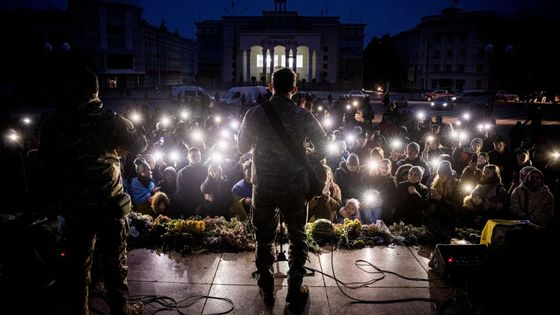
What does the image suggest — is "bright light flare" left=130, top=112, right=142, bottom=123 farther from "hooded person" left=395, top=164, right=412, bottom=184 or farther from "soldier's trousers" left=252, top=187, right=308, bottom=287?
"soldier's trousers" left=252, top=187, right=308, bottom=287

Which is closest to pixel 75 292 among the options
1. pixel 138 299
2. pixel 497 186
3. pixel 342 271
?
pixel 138 299

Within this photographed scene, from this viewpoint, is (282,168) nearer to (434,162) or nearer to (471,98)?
(434,162)

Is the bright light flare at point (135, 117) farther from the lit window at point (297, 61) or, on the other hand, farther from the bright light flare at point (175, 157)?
the lit window at point (297, 61)

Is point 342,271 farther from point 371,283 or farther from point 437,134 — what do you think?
point 437,134

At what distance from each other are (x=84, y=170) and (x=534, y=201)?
686cm

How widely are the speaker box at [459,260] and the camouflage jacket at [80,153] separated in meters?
3.91

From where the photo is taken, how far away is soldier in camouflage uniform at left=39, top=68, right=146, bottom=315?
12.0 ft

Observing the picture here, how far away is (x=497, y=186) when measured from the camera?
7668 mm

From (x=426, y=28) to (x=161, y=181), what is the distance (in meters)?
78.7

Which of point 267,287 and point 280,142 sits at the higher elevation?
point 280,142

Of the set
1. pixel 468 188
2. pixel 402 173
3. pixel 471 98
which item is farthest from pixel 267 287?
pixel 471 98

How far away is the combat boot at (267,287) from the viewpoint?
179 inches

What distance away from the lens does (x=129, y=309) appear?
4172mm

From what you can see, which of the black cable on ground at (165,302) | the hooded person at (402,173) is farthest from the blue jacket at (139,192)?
the hooded person at (402,173)
